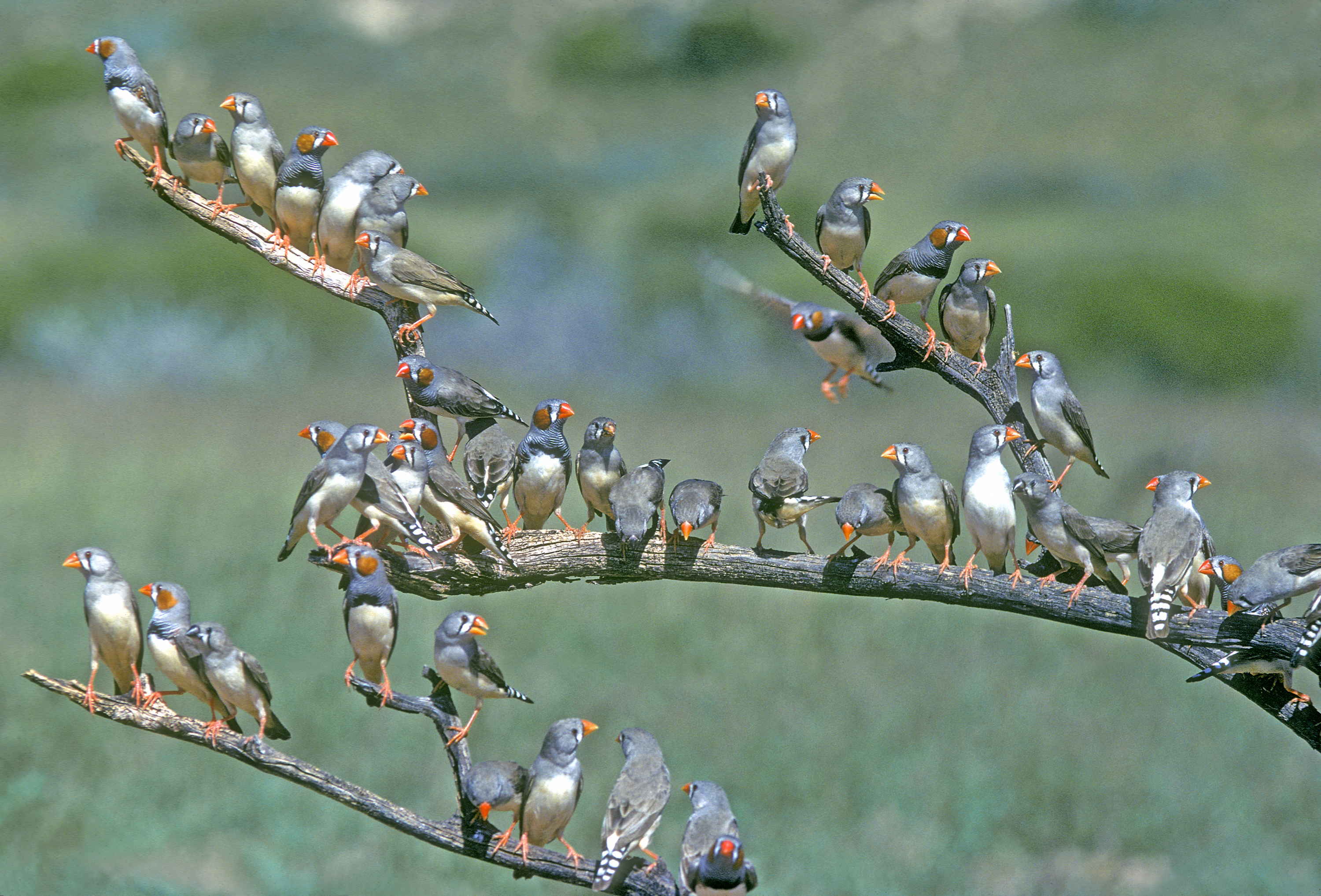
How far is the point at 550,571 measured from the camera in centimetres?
498

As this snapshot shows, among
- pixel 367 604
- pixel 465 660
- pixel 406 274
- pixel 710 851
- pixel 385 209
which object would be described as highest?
pixel 385 209

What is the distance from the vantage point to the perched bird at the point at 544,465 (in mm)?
5176

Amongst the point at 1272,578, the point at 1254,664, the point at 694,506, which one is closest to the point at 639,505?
the point at 694,506

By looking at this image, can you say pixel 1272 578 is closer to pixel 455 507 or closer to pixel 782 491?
pixel 782 491

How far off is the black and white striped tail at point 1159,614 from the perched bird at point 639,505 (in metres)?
1.76

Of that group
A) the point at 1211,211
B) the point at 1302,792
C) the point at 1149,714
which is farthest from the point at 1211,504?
the point at 1211,211

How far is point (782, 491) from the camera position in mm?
4988

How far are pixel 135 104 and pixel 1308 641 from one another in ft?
16.2

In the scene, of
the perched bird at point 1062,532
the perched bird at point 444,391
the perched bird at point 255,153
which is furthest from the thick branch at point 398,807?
the perched bird at point 255,153

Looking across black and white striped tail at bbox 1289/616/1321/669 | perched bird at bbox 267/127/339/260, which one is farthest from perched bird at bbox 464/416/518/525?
black and white striped tail at bbox 1289/616/1321/669

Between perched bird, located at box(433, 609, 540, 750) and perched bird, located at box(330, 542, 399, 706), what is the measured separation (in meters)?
0.18

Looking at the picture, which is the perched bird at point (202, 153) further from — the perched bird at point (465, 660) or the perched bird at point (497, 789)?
the perched bird at point (497, 789)

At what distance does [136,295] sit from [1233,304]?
20.3 metres

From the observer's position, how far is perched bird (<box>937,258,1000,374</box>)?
16.5ft
